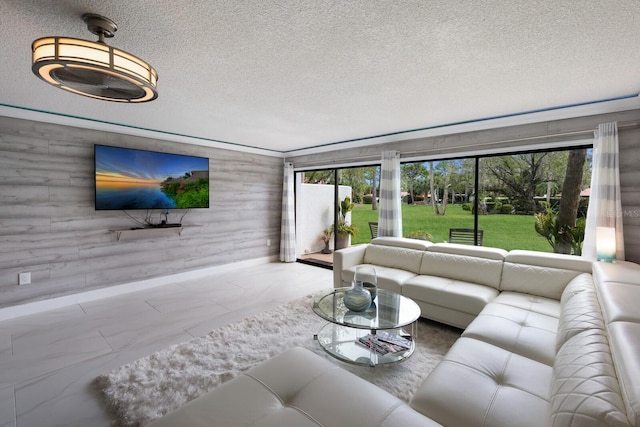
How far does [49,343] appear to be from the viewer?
271 cm

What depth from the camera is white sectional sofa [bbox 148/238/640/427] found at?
1.05 m

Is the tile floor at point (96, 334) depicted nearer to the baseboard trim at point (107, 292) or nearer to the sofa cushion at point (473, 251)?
the baseboard trim at point (107, 292)

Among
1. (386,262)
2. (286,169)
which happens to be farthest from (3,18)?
(286,169)

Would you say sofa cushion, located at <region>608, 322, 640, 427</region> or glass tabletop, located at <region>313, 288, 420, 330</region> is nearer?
sofa cushion, located at <region>608, 322, 640, 427</region>

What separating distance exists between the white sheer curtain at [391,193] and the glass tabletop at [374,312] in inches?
69.6

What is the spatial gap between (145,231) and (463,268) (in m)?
4.34

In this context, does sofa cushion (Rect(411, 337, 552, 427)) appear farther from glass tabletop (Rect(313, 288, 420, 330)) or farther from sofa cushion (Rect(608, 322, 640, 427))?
glass tabletop (Rect(313, 288, 420, 330))

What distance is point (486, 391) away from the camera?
4.59 ft

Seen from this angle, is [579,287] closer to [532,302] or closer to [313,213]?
[532,302]

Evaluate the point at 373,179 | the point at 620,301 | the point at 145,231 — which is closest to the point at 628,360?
the point at 620,301

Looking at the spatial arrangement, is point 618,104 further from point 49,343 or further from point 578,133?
point 49,343

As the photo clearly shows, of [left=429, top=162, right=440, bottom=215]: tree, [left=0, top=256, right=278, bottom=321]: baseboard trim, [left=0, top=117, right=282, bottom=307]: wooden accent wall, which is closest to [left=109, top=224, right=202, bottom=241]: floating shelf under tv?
[left=0, top=117, right=282, bottom=307]: wooden accent wall

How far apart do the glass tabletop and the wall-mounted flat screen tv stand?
3.03m

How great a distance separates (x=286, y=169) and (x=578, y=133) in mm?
4558
